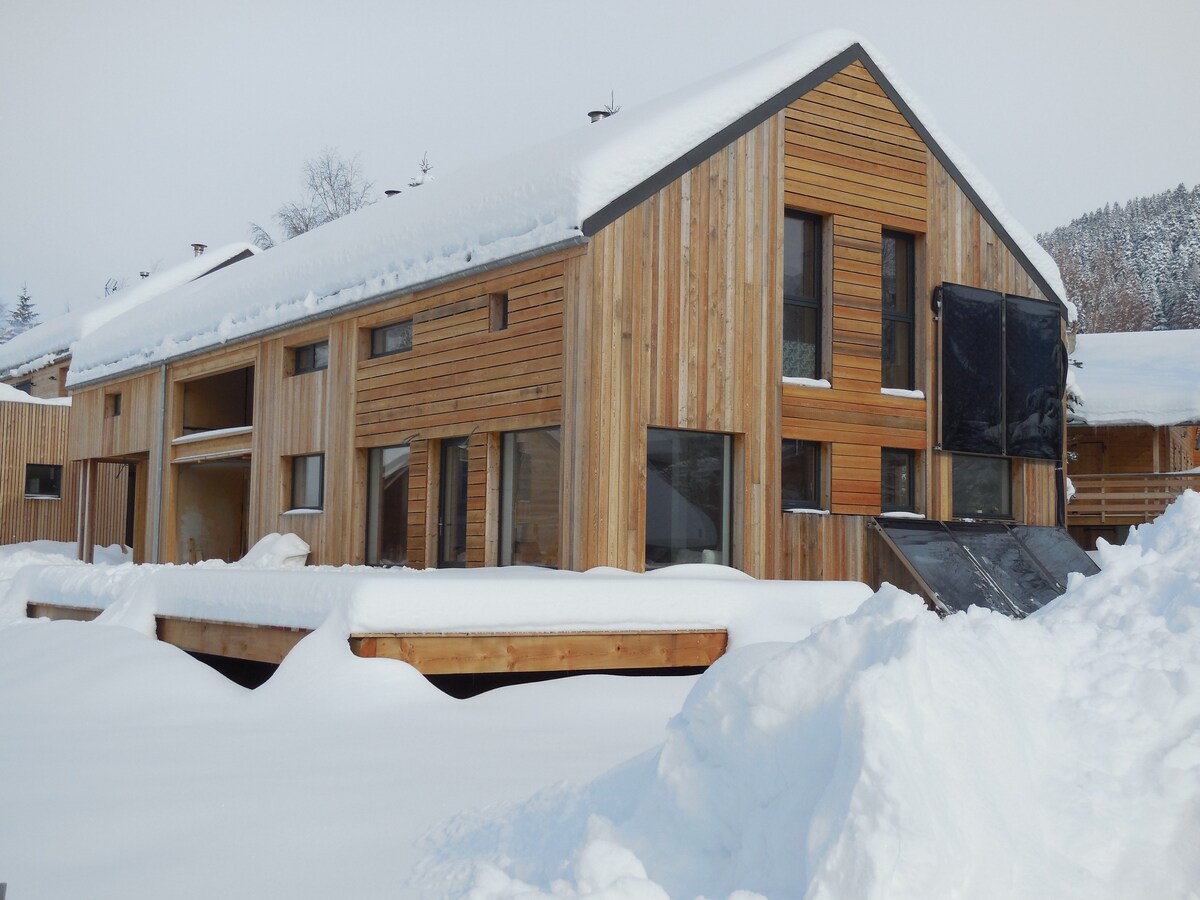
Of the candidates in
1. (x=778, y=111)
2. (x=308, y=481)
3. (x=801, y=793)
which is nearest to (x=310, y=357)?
(x=308, y=481)

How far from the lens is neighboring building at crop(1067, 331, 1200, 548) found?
→ 76.1 feet

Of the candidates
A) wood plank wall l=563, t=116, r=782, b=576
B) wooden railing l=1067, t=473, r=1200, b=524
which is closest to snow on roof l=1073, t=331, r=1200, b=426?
wooden railing l=1067, t=473, r=1200, b=524

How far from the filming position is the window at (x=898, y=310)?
498 inches

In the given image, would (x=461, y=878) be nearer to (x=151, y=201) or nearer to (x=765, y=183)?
(x=765, y=183)

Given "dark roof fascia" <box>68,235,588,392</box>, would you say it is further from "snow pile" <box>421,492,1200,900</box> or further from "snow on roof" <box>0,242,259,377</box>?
"snow on roof" <box>0,242,259,377</box>

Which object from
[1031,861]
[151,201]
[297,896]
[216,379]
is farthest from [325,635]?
[151,201]

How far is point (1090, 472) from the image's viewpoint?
A: 26141mm

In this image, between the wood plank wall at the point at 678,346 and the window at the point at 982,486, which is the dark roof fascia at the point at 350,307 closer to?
the wood plank wall at the point at 678,346

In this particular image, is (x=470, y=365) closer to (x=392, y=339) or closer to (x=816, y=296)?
(x=392, y=339)

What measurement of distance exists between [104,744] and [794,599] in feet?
16.2

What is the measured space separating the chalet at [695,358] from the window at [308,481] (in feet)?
0.20

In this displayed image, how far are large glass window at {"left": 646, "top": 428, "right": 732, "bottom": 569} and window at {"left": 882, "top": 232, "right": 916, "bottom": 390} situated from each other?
2.60m

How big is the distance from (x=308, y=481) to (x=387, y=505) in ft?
6.30

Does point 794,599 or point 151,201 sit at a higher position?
point 151,201
